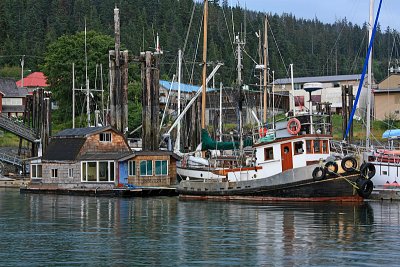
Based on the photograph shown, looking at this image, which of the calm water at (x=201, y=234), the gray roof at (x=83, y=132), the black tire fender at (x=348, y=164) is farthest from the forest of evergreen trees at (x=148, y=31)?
the calm water at (x=201, y=234)

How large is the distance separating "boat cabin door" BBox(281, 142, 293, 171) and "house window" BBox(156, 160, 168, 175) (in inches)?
452

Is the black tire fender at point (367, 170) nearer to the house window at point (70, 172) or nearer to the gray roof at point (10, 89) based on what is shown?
the house window at point (70, 172)

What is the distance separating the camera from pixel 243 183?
159 ft

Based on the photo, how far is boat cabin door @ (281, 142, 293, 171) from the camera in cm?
4650

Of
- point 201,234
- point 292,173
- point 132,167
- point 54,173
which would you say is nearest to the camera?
point 201,234

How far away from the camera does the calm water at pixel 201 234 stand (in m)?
25.7

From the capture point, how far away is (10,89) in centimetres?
11512

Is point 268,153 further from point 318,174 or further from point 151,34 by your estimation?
point 151,34

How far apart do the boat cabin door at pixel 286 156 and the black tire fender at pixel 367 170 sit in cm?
414

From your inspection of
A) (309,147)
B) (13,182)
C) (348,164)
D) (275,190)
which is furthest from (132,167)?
(13,182)

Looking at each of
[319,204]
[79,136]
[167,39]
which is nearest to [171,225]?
[319,204]

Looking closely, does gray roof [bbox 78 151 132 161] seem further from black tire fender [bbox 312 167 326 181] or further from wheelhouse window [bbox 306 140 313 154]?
black tire fender [bbox 312 167 326 181]

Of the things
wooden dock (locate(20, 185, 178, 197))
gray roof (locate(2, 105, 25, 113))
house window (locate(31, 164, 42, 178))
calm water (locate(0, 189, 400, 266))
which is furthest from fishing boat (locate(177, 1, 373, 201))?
gray roof (locate(2, 105, 25, 113))

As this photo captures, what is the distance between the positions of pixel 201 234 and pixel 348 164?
15.6 m
